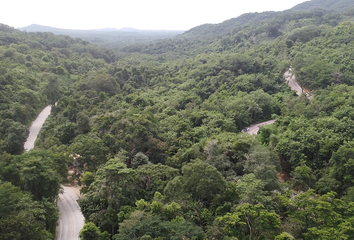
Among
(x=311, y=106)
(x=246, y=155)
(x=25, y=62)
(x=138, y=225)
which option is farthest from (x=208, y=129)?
(x=25, y=62)

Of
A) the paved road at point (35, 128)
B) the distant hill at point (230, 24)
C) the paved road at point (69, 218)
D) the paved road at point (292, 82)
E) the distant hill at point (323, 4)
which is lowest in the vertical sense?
the paved road at point (69, 218)

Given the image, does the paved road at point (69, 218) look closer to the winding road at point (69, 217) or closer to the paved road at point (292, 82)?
the winding road at point (69, 217)

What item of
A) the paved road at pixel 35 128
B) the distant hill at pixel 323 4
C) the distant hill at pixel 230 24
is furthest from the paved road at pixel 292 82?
the distant hill at pixel 323 4

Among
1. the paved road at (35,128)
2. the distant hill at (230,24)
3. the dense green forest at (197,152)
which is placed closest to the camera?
the dense green forest at (197,152)

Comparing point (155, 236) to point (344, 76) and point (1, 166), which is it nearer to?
point (1, 166)

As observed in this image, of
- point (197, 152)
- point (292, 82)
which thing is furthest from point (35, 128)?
point (292, 82)
